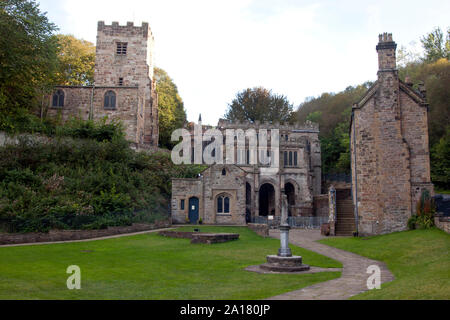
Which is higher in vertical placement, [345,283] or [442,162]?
[442,162]

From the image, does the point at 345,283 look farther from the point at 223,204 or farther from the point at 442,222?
the point at 223,204

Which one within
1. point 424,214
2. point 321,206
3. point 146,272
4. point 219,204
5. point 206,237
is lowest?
point 146,272

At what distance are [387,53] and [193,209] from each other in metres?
19.1

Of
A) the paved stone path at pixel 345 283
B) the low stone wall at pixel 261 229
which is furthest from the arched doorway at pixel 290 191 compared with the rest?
the paved stone path at pixel 345 283

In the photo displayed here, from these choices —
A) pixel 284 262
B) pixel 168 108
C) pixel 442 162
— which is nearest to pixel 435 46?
pixel 442 162

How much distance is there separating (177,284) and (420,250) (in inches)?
381

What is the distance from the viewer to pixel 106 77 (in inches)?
1796

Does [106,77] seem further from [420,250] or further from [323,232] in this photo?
[420,250]

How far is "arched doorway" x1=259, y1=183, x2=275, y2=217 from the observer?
47.9 meters

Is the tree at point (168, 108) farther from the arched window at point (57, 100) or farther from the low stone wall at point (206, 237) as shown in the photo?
the low stone wall at point (206, 237)

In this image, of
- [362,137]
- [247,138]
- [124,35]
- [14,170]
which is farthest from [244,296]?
[124,35]

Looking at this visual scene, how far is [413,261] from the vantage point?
13148 millimetres

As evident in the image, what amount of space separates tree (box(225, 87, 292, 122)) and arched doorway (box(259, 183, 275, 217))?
15756 millimetres

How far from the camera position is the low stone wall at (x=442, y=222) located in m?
17.6
